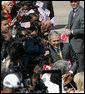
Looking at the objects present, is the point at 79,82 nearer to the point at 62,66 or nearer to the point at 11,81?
the point at 62,66

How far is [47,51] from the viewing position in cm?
629

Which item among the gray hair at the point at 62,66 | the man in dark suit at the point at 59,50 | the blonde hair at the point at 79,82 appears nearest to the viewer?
the blonde hair at the point at 79,82

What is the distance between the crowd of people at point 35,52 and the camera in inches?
177

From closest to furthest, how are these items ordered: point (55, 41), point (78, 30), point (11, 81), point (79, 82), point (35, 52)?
point (11, 81)
point (79, 82)
point (35, 52)
point (55, 41)
point (78, 30)

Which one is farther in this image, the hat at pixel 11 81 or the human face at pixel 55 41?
the human face at pixel 55 41

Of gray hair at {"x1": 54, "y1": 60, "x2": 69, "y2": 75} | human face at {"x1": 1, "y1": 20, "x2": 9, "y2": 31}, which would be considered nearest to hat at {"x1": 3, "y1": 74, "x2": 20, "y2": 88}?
gray hair at {"x1": 54, "y1": 60, "x2": 69, "y2": 75}

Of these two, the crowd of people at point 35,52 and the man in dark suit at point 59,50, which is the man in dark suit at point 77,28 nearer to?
the crowd of people at point 35,52

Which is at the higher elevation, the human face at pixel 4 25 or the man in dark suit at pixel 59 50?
the human face at pixel 4 25

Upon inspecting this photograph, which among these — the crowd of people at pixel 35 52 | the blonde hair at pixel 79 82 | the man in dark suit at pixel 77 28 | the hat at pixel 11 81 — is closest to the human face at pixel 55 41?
the crowd of people at pixel 35 52

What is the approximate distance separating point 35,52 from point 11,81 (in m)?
1.61

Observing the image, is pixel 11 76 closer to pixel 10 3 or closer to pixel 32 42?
pixel 32 42

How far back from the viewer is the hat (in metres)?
4.19

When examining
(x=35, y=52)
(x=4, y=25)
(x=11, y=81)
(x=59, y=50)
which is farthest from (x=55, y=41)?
(x=11, y=81)

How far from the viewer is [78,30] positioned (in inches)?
268
